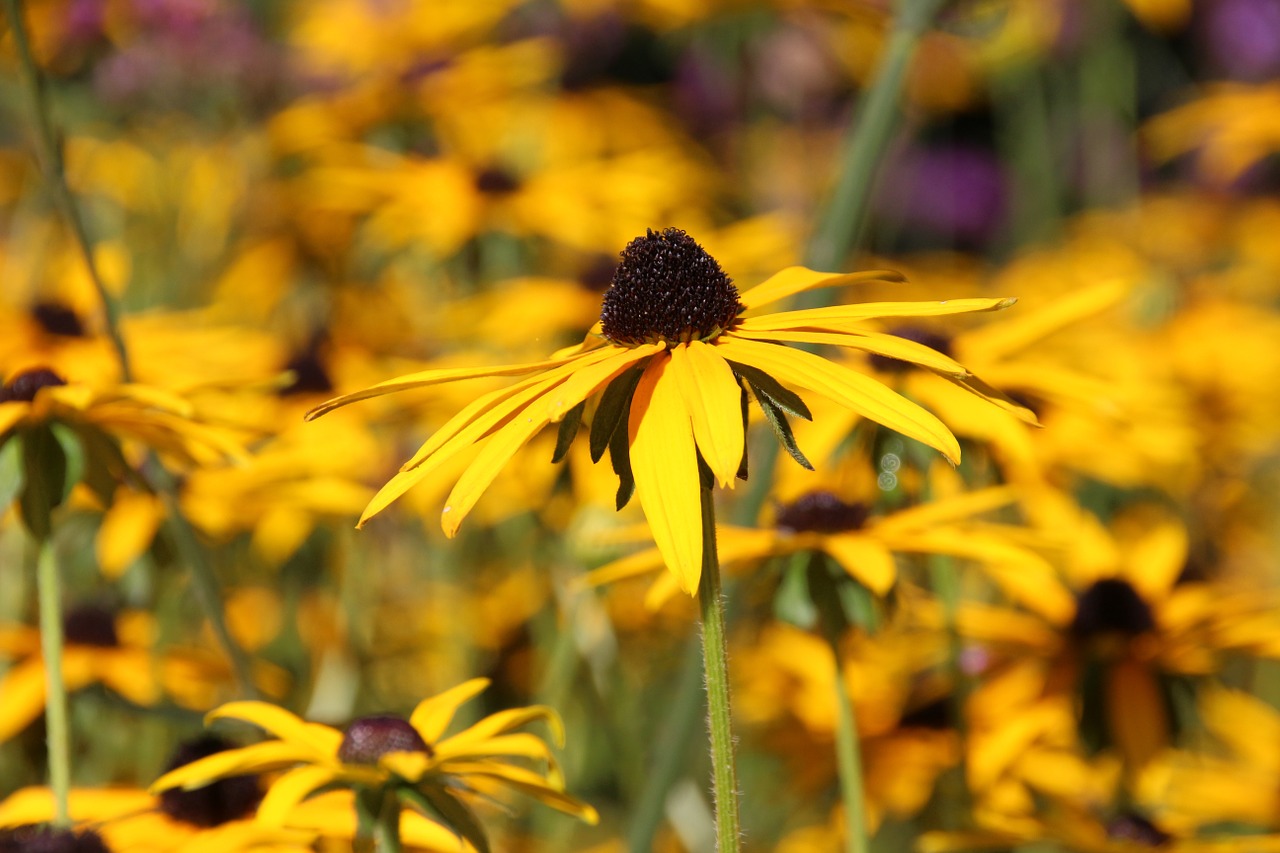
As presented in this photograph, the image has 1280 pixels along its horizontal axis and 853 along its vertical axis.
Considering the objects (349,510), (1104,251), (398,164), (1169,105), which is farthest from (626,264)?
(1169,105)

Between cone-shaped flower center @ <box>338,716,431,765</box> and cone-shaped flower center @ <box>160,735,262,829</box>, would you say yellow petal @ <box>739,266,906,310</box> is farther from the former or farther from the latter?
cone-shaped flower center @ <box>160,735,262,829</box>

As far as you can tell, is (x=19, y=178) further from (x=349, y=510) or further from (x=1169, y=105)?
(x=1169, y=105)

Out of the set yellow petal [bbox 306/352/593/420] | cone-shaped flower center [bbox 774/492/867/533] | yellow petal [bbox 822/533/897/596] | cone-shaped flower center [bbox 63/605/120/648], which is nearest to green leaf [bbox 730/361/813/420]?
yellow petal [bbox 306/352/593/420]

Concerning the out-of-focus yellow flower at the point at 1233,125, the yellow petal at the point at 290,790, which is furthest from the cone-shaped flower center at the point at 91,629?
the out-of-focus yellow flower at the point at 1233,125

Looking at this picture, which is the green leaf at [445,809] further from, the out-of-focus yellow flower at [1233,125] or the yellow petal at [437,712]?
the out-of-focus yellow flower at [1233,125]

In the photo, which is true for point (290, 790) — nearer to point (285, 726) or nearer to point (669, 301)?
point (285, 726)

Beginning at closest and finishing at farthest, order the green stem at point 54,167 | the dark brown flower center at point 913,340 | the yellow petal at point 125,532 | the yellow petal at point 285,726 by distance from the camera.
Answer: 1. the yellow petal at point 285,726
2. the green stem at point 54,167
3. the dark brown flower center at point 913,340
4. the yellow petal at point 125,532
